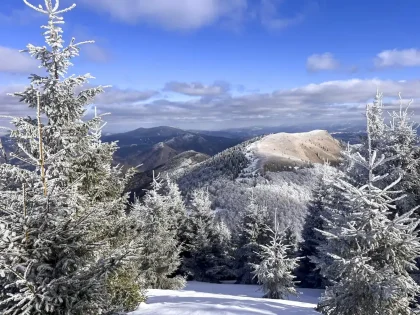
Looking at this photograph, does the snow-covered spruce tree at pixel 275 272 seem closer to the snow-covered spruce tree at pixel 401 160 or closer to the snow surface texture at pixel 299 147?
the snow-covered spruce tree at pixel 401 160

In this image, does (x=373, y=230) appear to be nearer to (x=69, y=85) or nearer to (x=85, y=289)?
(x=85, y=289)

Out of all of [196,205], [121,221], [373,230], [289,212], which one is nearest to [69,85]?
[121,221]

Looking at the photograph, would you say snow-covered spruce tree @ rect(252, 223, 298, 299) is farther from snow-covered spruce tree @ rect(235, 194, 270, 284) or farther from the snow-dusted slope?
the snow-dusted slope

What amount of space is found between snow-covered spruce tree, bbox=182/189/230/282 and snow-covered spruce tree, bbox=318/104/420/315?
21404 mm

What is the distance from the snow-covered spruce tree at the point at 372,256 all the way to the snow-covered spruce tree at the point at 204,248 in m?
21.4

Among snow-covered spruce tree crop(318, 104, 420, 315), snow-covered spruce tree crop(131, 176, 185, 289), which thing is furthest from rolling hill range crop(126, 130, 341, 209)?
snow-covered spruce tree crop(318, 104, 420, 315)

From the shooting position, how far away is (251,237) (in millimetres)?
30719

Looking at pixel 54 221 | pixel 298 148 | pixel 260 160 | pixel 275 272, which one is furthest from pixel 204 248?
pixel 298 148

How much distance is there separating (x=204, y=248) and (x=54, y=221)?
84.6 feet

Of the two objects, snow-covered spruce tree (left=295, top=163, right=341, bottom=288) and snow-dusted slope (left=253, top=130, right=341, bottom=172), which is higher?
snow-dusted slope (left=253, top=130, right=341, bottom=172)

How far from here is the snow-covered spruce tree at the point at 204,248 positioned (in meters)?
31.3

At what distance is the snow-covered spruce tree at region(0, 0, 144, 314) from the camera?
6332mm

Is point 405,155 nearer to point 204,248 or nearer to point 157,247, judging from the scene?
point 157,247

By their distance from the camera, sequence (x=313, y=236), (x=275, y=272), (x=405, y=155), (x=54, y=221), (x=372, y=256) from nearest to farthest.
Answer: (x=54, y=221) < (x=372, y=256) < (x=405, y=155) < (x=275, y=272) < (x=313, y=236)
